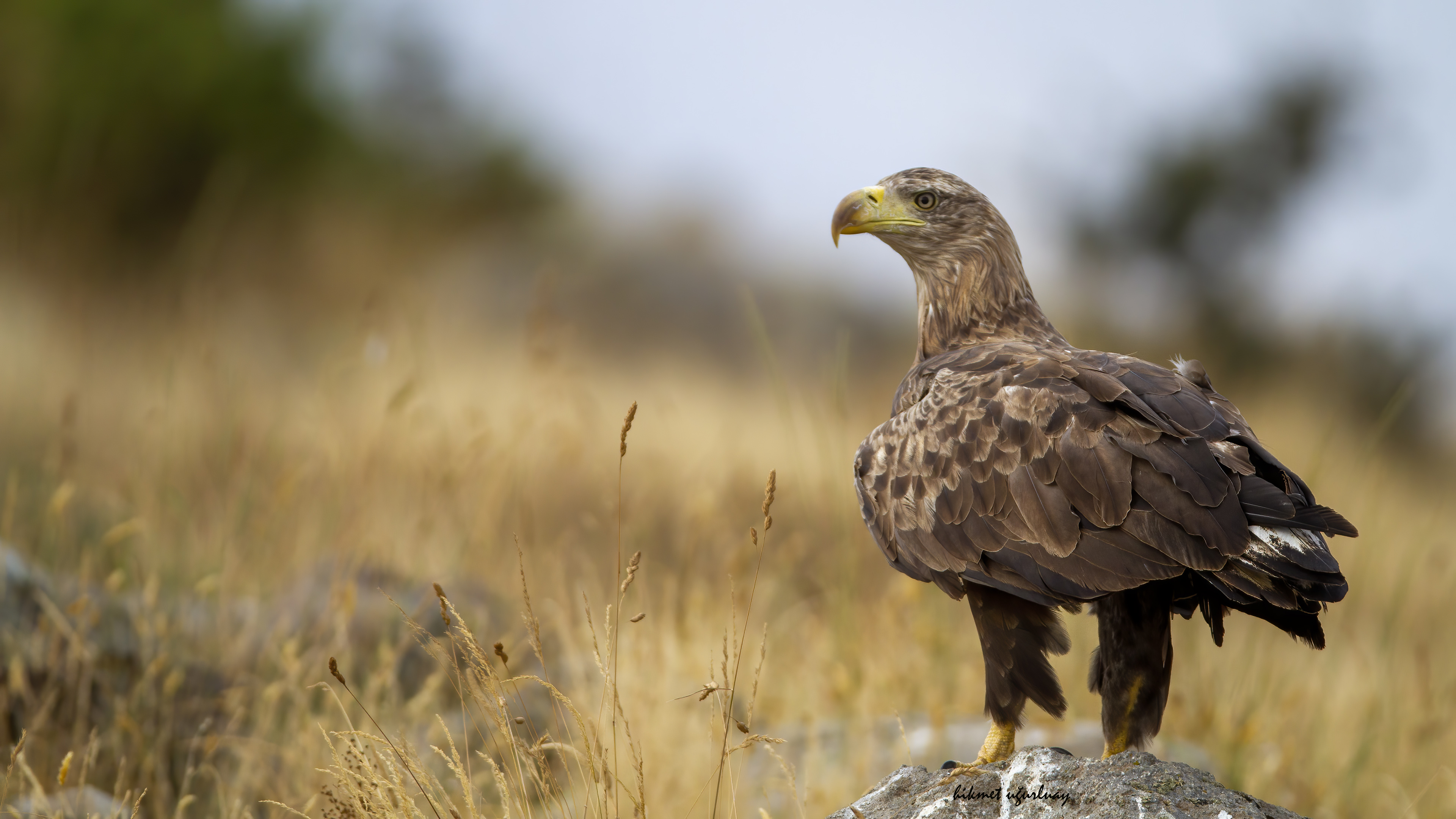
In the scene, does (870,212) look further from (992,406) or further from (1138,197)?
(1138,197)

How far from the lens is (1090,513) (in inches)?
109

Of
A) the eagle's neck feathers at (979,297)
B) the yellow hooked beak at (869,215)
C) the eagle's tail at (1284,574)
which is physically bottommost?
the eagle's tail at (1284,574)

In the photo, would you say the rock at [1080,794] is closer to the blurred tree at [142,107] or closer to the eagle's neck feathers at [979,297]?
the eagle's neck feathers at [979,297]

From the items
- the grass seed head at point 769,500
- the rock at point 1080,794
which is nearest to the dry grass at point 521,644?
the grass seed head at point 769,500

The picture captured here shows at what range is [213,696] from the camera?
183 inches

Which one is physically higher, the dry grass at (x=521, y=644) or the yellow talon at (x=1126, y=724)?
the yellow talon at (x=1126, y=724)

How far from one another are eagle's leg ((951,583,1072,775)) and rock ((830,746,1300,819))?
365mm

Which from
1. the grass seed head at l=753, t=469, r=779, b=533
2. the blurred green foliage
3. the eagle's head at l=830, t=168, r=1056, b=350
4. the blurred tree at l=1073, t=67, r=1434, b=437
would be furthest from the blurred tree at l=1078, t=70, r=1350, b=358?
the grass seed head at l=753, t=469, r=779, b=533

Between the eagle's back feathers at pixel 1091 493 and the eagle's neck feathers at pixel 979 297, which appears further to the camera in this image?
the eagle's neck feathers at pixel 979 297

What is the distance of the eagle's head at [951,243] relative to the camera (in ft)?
12.7
